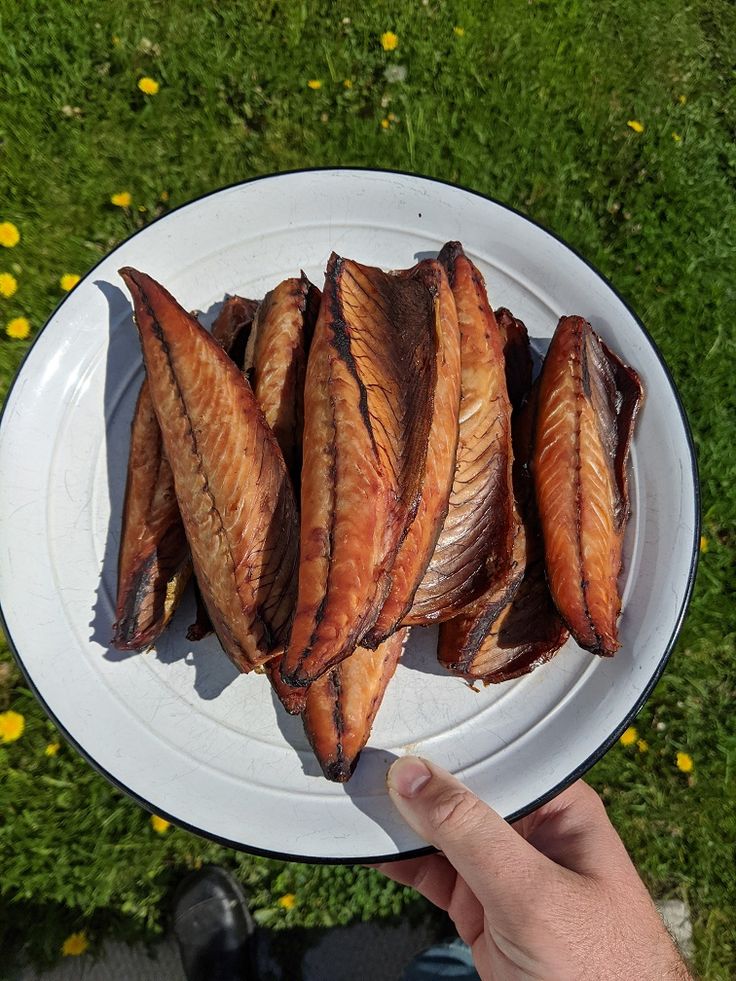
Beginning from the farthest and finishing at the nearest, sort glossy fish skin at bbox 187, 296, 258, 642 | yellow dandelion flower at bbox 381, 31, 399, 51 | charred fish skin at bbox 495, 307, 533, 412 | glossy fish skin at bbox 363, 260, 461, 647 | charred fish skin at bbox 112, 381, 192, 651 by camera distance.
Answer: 1. yellow dandelion flower at bbox 381, 31, 399, 51
2. charred fish skin at bbox 495, 307, 533, 412
3. glossy fish skin at bbox 187, 296, 258, 642
4. charred fish skin at bbox 112, 381, 192, 651
5. glossy fish skin at bbox 363, 260, 461, 647

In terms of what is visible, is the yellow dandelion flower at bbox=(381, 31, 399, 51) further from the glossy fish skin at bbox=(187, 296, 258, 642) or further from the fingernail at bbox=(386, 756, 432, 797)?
the fingernail at bbox=(386, 756, 432, 797)

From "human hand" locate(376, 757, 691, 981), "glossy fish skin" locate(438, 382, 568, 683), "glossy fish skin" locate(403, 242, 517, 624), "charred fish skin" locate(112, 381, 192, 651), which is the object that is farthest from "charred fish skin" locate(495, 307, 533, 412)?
"human hand" locate(376, 757, 691, 981)

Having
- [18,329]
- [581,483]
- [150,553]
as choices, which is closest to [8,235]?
[18,329]

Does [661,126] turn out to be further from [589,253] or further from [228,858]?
[228,858]

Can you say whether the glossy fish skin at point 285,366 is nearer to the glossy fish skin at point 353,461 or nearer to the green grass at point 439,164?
the glossy fish skin at point 353,461

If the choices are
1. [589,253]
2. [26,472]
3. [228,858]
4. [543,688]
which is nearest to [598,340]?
[543,688]
